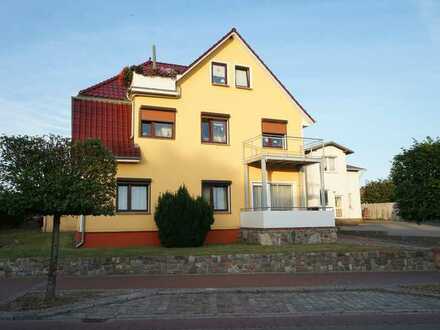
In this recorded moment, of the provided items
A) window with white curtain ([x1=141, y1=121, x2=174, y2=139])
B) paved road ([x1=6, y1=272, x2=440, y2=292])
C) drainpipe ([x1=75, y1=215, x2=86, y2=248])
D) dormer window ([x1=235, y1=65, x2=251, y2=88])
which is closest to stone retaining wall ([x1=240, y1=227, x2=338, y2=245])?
paved road ([x1=6, y1=272, x2=440, y2=292])

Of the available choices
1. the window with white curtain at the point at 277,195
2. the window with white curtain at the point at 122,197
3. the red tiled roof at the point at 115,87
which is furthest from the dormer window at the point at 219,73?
the window with white curtain at the point at 122,197

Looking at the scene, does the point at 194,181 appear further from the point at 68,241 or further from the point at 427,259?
the point at 427,259

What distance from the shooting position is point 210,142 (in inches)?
826

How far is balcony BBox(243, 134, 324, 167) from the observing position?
20281 mm

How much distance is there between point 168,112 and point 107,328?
45.6ft

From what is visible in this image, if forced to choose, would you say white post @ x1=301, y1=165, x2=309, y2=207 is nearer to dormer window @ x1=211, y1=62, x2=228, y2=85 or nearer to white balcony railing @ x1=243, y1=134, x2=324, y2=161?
white balcony railing @ x1=243, y1=134, x2=324, y2=161

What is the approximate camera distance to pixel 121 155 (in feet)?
61.3

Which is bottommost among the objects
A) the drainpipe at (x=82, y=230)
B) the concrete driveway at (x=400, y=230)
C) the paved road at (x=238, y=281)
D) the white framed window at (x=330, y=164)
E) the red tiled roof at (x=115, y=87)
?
the paved road at (x=238, y=281)

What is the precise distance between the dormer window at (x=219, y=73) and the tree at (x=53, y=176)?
12.7 metres

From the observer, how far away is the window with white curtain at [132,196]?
1903cm

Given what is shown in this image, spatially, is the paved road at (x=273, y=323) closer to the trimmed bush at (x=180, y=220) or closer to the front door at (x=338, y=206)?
the trimmed bush at (x=180, y=220)

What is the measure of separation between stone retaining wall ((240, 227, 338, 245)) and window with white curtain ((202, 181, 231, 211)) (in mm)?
1774

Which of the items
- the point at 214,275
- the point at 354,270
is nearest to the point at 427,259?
the point at 354,270

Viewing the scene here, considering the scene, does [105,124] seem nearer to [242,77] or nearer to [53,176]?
[242,77]
